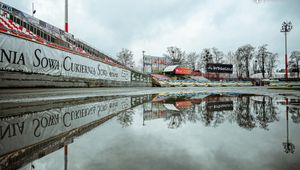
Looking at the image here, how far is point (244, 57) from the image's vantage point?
62.0 metres

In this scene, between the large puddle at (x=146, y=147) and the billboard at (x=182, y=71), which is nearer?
the large puddle at (x=146, y=147)

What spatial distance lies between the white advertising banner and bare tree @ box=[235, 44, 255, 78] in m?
62.5

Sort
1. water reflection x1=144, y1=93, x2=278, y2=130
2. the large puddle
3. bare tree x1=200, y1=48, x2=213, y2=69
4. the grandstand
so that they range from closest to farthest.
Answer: the large puddle → water reflection x1=144, y1=93, x2=278, y2=130 → the grandstand → bare tree x1=200, y1=48, x2=213, y2=69

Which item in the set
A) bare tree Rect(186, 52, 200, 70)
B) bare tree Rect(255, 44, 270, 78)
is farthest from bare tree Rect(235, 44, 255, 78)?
bare tree Rect(186, 52, 200, 70)

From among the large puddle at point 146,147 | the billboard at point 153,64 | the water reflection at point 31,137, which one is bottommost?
the large puddle at point 146,147

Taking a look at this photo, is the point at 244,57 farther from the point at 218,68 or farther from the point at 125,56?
the point at 125,56

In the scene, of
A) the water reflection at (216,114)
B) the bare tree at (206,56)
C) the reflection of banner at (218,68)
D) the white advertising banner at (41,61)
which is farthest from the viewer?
the bare tree at (206,56)

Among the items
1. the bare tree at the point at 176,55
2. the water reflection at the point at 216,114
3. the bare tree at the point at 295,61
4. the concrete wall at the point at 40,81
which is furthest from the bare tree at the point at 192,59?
the water reflection at the point at 216,114

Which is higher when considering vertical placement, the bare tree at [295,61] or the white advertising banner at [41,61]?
the bare tree at [295,61]

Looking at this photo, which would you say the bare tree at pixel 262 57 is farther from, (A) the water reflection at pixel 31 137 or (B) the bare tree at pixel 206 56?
(A) the water reflection at pixel 31 137

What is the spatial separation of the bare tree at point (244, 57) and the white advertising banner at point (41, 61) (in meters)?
62.5

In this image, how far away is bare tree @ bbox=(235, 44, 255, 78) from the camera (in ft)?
199

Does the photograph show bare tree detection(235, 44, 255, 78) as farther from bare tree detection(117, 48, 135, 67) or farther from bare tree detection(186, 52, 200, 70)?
bare tree detection(117, 48, 135, 67)

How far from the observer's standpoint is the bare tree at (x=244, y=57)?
60.5m
